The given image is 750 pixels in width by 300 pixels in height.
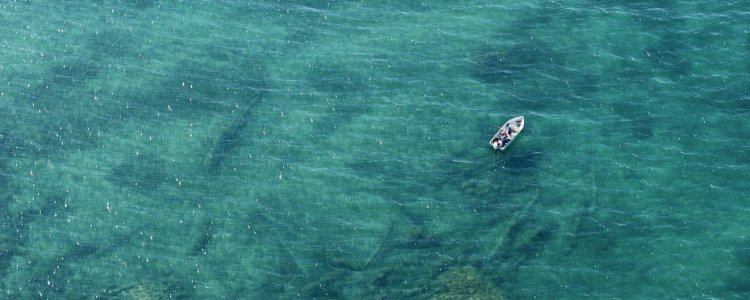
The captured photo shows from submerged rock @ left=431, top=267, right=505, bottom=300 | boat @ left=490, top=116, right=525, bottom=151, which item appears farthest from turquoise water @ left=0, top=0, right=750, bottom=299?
boat @ left=490, top=116, right=525, bottom=151

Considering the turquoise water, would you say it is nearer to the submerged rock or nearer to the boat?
the submerged rock

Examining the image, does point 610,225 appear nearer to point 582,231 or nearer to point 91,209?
point 582,231

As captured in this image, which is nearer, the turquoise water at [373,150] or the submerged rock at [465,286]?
the submerged rock at [465,286]

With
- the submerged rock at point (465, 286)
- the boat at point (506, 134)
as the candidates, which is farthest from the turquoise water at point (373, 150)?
the boat at point (506, 134)

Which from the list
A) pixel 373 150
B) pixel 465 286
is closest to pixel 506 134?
pixel 373 150

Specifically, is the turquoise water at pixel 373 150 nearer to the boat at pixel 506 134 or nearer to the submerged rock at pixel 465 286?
the submerged rock at pixel 465 286

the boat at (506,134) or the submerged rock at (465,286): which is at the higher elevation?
the boat at (506,134)
